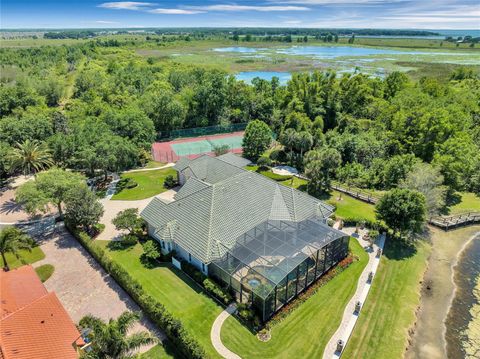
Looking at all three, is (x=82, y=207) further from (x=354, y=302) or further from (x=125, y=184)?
(x=354, y=302)

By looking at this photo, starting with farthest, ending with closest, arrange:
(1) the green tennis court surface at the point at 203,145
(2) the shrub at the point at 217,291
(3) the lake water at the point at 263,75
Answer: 1. (3) the lake water at the point at 263,75
2. (1) the green tennis court surface at the point at 203,145
3. (2) the shrub at the point at 217,291

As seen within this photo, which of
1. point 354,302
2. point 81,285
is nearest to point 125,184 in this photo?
point 81,285

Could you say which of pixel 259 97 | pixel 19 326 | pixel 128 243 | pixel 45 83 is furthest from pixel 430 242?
pixel 45 83

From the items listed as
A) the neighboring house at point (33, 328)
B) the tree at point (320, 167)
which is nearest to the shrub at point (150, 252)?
the neighboring house at point (33, 328)

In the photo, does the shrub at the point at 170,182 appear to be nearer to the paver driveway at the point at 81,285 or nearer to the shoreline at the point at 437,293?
the paver driveway at the point at 81,285

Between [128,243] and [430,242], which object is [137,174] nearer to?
[128,243]
